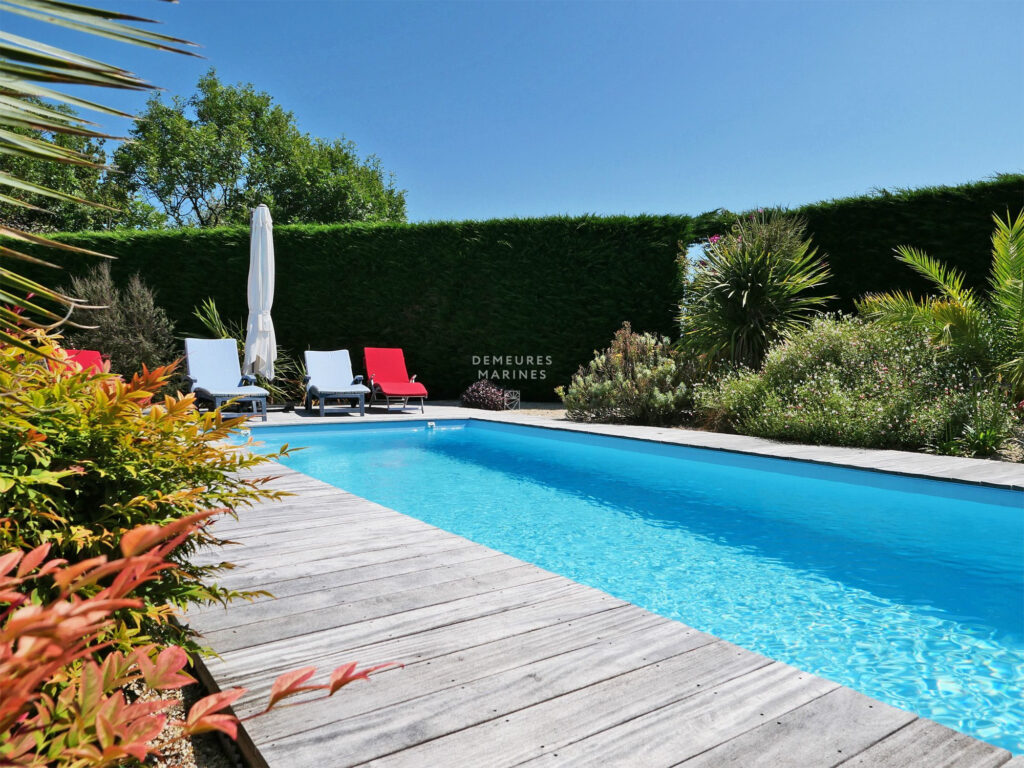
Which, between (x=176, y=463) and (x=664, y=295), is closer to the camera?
(x=176, y=463)

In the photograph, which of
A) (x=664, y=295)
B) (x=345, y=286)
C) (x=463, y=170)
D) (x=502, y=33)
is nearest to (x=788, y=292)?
(x=664, y=295)

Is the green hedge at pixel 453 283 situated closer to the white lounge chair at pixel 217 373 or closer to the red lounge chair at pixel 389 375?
the red lounge chair at pixel 389 375

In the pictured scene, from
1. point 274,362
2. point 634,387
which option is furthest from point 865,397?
point 274,362

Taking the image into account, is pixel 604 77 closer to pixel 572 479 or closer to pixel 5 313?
pixel 572 479

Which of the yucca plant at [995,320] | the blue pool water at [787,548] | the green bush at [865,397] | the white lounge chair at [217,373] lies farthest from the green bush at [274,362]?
the yucca plant at [995,320]

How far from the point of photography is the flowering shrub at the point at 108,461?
4.02 feet

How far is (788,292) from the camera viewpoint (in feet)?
28.2

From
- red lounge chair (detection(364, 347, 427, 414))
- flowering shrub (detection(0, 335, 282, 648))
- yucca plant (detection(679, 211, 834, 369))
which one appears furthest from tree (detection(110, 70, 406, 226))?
flowering shrub (detection(0, 335, 282, 648))

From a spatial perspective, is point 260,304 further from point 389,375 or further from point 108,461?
point 108,461

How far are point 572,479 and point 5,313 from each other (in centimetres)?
564

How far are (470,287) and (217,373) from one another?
189 inches

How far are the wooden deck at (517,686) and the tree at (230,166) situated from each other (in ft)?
78.3

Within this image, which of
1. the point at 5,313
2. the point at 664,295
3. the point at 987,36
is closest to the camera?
the point at 5,313

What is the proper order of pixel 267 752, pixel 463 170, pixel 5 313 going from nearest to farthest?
pixel 5 313 → pixel 267 752 → pixel 463 170
